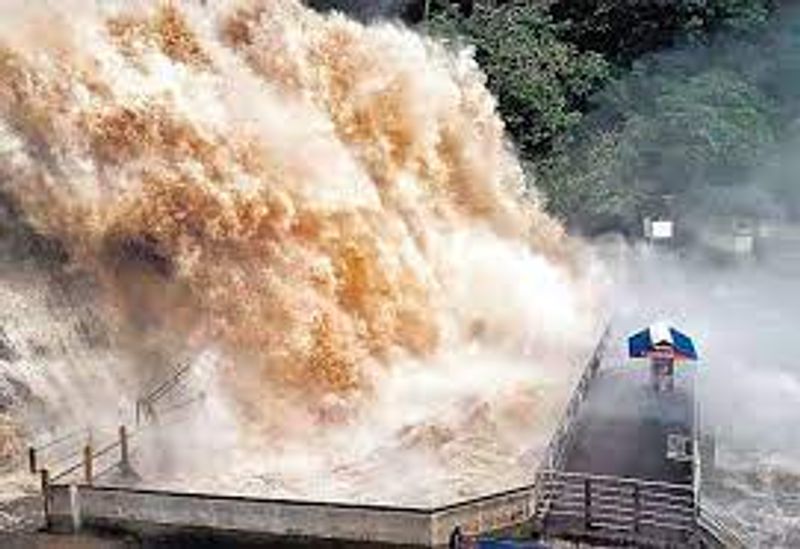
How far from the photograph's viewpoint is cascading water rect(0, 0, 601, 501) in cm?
2205

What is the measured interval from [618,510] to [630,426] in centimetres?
406

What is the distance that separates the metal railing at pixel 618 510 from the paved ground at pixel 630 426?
54.9 inches

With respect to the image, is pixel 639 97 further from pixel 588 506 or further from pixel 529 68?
pixel 588 506

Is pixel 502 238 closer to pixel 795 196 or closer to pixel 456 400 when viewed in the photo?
pixel 456 400

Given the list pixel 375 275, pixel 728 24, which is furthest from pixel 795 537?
pixel 728 24

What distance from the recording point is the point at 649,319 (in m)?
29.2

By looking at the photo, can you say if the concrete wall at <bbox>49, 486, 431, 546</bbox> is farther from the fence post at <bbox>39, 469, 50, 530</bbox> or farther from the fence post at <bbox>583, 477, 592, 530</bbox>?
the fence post at <bbox>583, 477, 592, 530</bbox>

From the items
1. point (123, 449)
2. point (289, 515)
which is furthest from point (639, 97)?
point (289, 515)

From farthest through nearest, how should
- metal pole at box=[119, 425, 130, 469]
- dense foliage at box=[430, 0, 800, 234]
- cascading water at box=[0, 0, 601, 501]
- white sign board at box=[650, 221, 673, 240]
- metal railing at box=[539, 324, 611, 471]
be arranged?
dense foliage at box=[430, 0, 800, 234]
white sign board at box=[650, 221, 673, 240]
cascading water at box=[0, 0, 601, 501]
metal pole at box=[119, 425, 130, 469]
metal railing at box=[539, 324, 611, 471]

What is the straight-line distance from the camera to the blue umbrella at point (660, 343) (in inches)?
806

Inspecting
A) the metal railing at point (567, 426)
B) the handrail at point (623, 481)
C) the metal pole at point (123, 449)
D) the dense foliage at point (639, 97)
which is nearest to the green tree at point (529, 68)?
the dense foliage at point (639, 97)

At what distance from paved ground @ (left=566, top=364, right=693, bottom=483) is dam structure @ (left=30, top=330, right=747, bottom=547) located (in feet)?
0.13

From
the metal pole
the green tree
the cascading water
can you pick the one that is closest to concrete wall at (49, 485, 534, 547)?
the metal pole

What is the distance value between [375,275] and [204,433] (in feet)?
15.7
